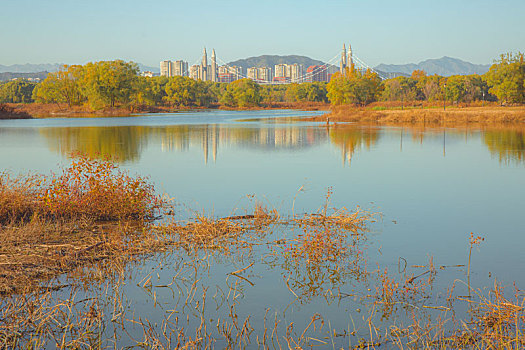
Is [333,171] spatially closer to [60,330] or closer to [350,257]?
[350,257]

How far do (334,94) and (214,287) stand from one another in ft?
273

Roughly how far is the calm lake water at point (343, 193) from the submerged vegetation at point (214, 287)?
0.18 feet

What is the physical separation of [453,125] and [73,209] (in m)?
41.3

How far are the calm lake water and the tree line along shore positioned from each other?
1070 inches

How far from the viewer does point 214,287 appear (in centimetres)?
680

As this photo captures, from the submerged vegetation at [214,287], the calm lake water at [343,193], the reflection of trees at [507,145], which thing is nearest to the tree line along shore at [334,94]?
the reflection of trees at [507,145]

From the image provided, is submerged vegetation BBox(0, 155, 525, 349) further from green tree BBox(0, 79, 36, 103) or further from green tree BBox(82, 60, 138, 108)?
green tree BBox(0, 79, 36, 103)

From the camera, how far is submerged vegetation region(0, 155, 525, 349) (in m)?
5.31

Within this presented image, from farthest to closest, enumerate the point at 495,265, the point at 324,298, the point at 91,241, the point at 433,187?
the point at 433,187
the point at 91,241
the point at 495,265
the point at 324,298

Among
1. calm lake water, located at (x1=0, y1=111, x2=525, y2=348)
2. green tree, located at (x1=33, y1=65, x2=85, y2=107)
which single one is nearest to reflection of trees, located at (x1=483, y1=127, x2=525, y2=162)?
calm lake water, located at (x1=0, y1=111, x2=525, y2=348)

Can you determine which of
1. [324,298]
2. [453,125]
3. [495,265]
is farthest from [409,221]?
[453,125]

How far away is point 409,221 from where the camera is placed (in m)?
10.6

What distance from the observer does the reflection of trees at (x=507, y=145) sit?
2209 centimetres

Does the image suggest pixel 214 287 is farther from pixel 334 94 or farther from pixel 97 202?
pixel 334 94
